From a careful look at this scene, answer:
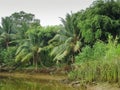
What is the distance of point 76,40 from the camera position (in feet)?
111

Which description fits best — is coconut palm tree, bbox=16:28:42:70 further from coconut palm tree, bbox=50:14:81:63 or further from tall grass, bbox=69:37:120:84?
tall grass, bbox=69:37:120:84

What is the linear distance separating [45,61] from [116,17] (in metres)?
12.7

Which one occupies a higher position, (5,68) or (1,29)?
(1,29)

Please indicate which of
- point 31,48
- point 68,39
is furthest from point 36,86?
point 31,48

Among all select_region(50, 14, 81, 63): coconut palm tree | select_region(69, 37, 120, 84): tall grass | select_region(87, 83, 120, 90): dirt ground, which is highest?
select_region(50, 14, 81, 63): coconut palm tree

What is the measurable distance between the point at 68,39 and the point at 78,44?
136cm

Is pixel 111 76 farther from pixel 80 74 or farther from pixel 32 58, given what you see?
pixel 32 58

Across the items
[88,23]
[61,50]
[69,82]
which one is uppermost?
[88,23]

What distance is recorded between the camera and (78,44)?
32.2 meters

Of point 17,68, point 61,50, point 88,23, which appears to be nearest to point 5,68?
point 17,68

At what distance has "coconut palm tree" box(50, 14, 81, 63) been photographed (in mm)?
33219

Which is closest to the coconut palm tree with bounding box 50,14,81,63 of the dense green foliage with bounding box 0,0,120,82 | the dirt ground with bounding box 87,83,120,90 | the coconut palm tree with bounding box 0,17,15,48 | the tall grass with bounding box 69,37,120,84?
the dense green foliage with bounding box 0,0,120,82

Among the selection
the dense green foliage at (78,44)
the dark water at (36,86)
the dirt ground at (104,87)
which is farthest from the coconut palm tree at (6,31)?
the dirt ground at (104,87)

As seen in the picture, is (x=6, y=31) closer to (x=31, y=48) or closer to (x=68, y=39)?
(x=31, y=48)
